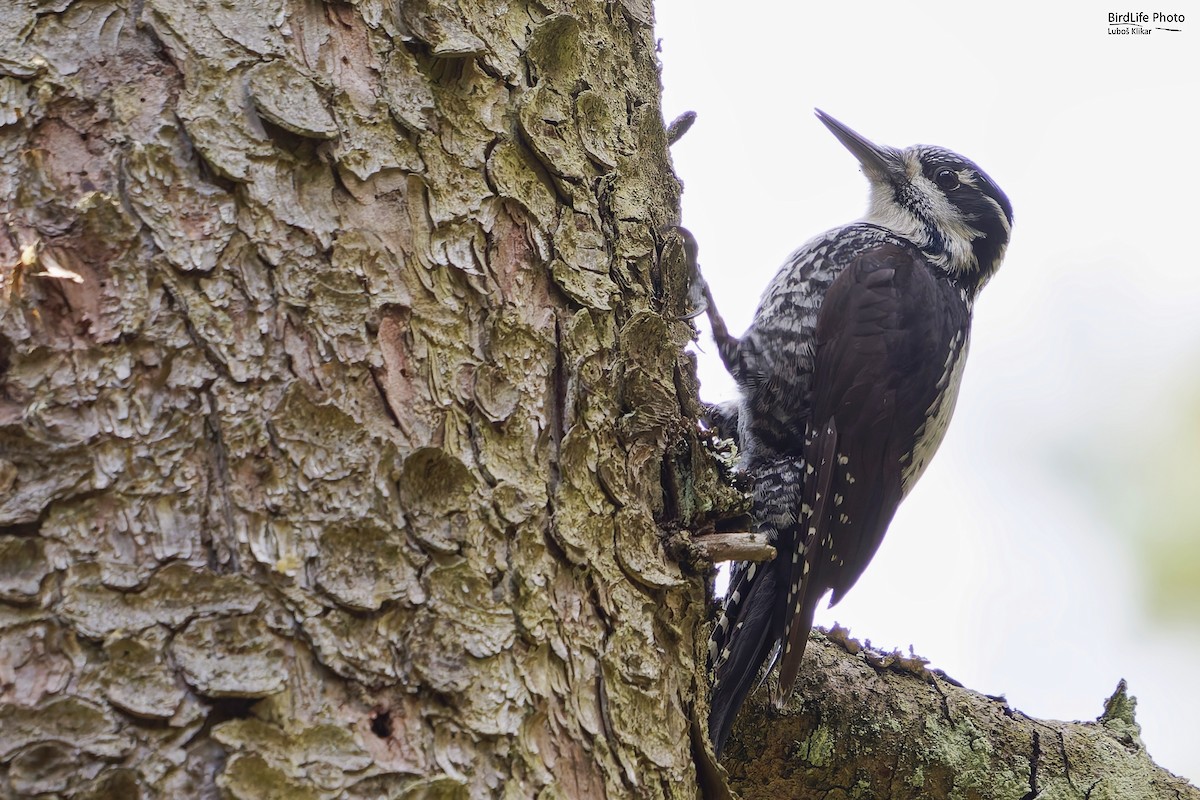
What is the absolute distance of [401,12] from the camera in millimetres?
1777

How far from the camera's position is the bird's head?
4219mm

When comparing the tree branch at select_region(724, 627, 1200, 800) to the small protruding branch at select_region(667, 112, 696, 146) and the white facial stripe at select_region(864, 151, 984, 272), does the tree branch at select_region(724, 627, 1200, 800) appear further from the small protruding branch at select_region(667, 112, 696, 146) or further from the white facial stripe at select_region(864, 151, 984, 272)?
the white facial stripe at select_region(864, 151, 984, 272)

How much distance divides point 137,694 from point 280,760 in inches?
6.9

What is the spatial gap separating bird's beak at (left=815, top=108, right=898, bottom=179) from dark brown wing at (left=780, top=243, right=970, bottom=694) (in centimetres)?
80

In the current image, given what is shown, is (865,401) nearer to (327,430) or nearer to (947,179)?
(947,179)

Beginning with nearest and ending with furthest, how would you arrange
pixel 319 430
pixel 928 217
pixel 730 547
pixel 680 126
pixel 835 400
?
pixel 319 430 → pixel 730 547 → pixel 680 126 → pixel 835 400 → pixel 928 217

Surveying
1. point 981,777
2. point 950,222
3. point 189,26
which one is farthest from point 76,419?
point 950,222

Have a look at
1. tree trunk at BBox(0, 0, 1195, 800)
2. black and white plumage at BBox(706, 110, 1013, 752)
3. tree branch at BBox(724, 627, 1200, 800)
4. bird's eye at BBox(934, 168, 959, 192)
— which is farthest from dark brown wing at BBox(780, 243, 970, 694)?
tree trunk at BBox(0, 0, 1195, 800)

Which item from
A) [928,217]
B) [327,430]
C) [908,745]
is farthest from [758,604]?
[928,217]

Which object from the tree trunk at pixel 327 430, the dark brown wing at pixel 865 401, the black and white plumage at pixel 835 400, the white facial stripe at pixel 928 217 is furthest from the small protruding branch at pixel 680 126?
the white facial stripe at pixel 928 217

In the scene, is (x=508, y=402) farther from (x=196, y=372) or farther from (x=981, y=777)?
(x=981, y=777)

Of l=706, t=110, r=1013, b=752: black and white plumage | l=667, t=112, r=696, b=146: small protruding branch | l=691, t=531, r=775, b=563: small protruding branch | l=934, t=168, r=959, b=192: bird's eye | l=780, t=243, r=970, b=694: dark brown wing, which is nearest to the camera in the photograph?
l=691, t=531, r=775, b=563: small protruding branch

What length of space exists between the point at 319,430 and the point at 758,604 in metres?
1.86

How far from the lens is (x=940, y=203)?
429 centimetres
